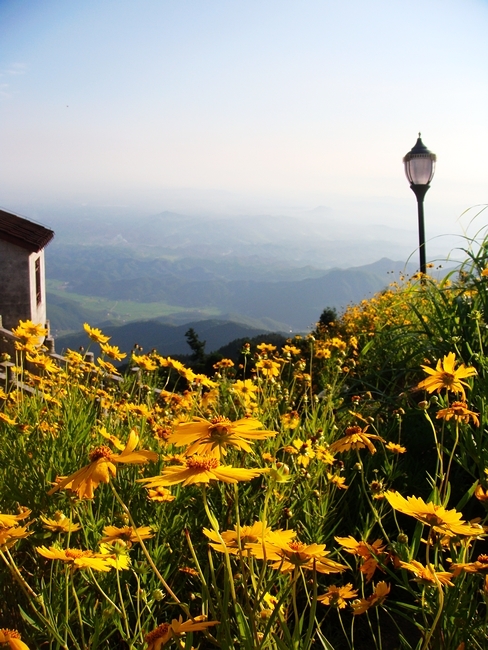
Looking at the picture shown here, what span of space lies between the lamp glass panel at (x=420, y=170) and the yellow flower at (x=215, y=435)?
27.2 ft

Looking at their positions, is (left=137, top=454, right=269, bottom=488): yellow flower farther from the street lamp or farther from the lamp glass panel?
the lamp glass panel

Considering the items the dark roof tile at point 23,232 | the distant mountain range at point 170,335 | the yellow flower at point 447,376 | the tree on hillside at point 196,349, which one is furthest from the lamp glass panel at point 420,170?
the distant mountain range at point 170,335

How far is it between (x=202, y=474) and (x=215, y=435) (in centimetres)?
9

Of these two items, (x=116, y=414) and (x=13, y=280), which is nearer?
(x=116, y=414)

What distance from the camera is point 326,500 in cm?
235

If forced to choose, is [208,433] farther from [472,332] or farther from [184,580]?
[472,332]

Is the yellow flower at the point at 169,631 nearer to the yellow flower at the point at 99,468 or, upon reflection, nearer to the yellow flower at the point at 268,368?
the yellow flower at the point at 99,468

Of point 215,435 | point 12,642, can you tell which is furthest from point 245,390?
point 12,642

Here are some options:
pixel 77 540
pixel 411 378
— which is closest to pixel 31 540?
pixel 77 540

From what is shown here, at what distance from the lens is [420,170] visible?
8.85m

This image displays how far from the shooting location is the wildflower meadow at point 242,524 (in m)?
1.22

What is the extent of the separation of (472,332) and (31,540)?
2.75 meters

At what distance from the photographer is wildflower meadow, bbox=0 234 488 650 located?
122cm

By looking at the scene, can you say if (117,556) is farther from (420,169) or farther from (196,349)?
(196,349)
